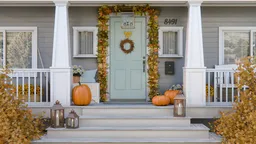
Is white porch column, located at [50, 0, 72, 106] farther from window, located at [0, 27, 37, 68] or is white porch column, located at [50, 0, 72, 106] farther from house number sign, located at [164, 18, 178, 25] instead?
house number sign, located at [164, 18, 178, 25]

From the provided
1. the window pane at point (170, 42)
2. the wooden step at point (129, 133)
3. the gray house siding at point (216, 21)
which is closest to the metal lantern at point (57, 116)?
the wooden step at point (129, 133)

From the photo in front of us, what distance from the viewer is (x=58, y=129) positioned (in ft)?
23.3

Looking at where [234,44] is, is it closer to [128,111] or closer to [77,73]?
[128,111]

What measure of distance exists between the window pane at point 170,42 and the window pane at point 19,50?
3.58m

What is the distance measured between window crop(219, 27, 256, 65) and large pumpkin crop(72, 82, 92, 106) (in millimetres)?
3821

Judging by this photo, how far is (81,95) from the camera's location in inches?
310

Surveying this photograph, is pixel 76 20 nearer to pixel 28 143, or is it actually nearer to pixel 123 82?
pixel 123 82

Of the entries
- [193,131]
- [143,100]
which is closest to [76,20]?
[143,100]

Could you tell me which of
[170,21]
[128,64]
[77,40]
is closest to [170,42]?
[170,21]

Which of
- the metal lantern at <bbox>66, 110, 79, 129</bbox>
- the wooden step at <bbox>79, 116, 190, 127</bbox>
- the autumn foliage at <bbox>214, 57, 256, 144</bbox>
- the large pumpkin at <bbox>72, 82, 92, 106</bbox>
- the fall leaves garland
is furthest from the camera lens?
the fall leaves garland

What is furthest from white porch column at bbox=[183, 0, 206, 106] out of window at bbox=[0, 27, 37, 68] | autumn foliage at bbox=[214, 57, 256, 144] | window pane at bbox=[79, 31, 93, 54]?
window at bbox=[0, 27, 37, 68]

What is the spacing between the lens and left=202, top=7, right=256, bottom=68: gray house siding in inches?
376

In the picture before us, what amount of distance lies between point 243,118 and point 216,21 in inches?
144

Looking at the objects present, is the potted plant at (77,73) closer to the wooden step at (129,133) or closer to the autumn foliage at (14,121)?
the autumn foliage at (14,121)
